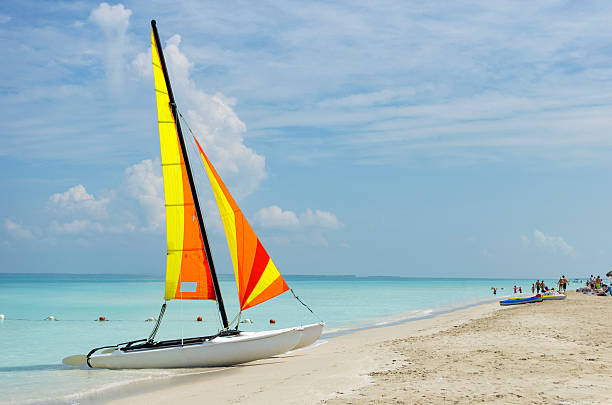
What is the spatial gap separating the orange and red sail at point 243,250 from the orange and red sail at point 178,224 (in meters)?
0.85

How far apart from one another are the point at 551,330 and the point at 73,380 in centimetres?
1482

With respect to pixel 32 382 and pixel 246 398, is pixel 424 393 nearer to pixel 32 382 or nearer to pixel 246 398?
pixel 246 398

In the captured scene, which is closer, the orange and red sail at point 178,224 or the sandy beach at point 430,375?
the sandy beach at point 430,375

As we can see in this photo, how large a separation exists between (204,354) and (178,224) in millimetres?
3937

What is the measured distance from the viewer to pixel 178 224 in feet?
54.1

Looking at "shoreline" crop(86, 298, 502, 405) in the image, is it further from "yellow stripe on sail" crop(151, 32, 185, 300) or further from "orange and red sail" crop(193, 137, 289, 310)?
"yellow stripe on sail" crop(151, 32, 185, 300)

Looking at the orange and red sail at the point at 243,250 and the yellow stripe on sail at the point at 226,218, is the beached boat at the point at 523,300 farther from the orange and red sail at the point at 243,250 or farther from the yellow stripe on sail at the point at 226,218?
the yellow stripe on sail at the point at 226,218

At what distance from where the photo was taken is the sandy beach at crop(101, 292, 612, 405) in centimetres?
930

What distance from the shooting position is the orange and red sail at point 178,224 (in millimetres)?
16359

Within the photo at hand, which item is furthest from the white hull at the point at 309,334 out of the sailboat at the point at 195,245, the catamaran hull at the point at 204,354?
the catamaran hull at the point at 204,354

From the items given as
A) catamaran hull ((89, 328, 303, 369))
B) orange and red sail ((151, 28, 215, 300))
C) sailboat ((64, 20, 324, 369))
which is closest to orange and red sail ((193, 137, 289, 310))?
sailboat ((64, 20, 324, 369))

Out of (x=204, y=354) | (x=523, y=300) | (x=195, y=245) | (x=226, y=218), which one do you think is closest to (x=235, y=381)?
(x=204, y=354)

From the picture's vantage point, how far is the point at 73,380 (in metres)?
14.9

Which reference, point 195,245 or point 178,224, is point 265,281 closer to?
point 195,245
